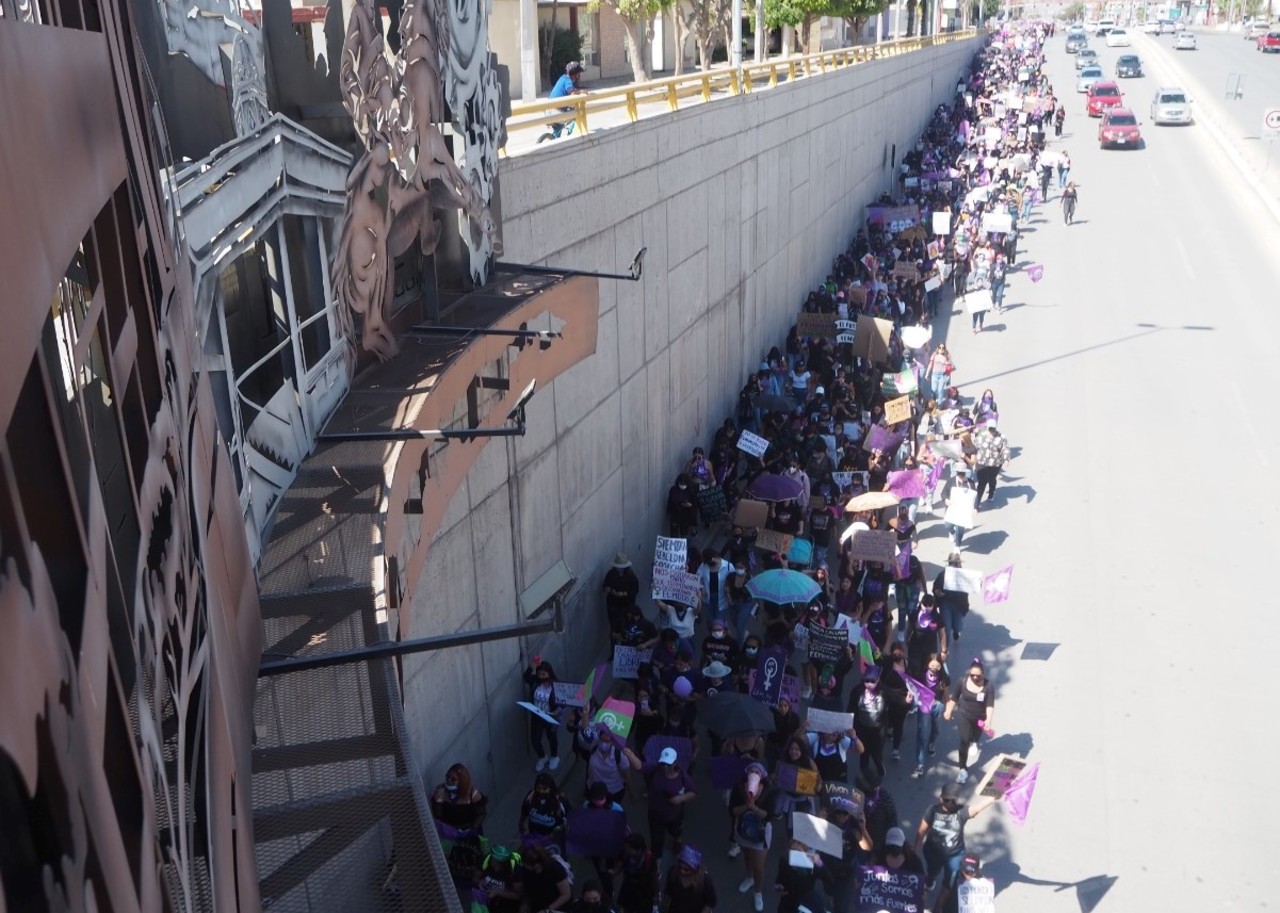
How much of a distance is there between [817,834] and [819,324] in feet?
42.6

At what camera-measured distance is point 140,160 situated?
3.42 meters

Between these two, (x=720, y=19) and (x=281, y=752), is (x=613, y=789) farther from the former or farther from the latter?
(x=720, y=19)

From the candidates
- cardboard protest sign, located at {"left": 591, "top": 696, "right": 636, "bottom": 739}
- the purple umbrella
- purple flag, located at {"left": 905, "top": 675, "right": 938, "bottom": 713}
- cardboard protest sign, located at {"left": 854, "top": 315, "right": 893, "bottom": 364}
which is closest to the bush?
cardboard protest sign, located at {"left": 854, "top": 315, "right": 893, "bottom": 364}

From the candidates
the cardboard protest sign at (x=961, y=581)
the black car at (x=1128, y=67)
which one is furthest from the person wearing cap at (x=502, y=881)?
the black car at (x=1128, y=67)

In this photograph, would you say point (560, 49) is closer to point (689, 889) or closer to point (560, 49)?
point (560, 49)

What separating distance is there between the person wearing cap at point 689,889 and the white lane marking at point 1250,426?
1345 centimetres

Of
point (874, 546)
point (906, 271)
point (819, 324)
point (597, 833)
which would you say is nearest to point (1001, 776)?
point (874, 546)

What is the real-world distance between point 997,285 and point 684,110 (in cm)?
1317

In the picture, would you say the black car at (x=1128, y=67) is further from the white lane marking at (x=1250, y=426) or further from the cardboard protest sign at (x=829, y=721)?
the cardboard protest sign at (x=829, y=721)

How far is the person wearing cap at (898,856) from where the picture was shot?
26.9 feet

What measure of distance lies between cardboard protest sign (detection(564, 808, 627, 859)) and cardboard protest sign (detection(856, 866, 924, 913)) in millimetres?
1786

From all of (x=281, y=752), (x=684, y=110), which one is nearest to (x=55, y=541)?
(x=281, y=752)

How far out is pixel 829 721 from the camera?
31.5ft

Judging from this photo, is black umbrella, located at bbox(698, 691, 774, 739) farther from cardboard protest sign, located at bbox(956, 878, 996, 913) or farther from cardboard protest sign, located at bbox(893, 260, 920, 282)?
cardboard protest sign, located at bbox(893, 260, 920, 282)
